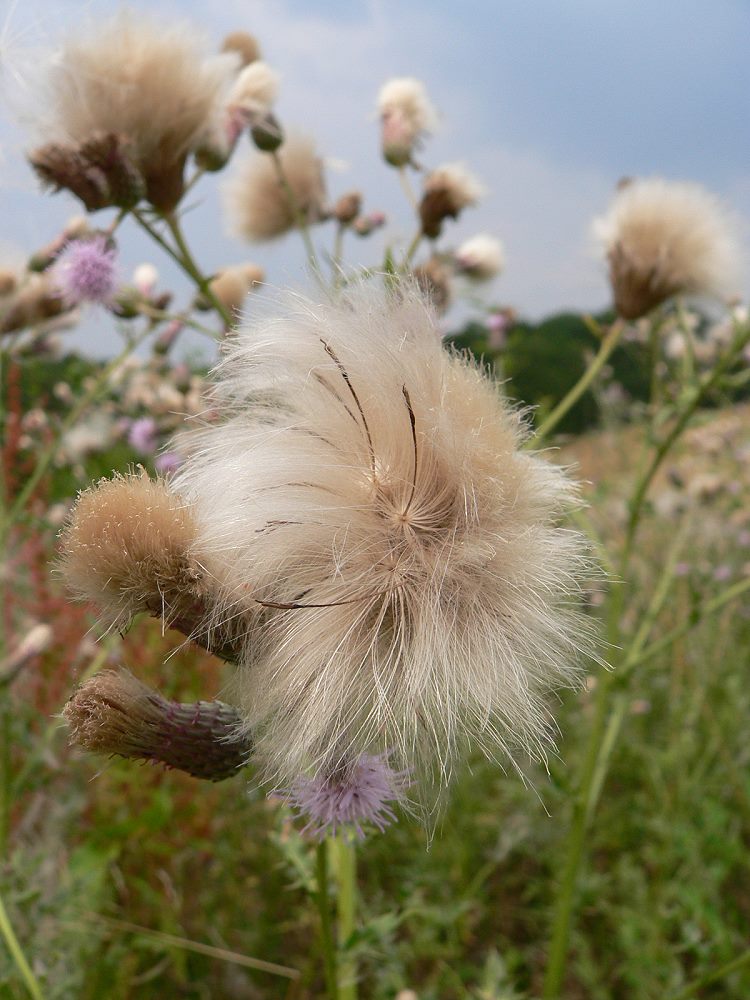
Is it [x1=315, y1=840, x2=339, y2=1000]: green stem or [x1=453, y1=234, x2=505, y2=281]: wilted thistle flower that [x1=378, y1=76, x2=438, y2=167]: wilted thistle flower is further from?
[x1=315, y1=840, x2=339, y2=1000]: green stem

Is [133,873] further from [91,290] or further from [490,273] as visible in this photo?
[490,273]

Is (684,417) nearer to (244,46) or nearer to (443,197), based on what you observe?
(443,197)

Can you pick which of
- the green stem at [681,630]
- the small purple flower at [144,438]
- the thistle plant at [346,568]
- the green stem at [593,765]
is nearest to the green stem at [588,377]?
the green stem at [593,765]

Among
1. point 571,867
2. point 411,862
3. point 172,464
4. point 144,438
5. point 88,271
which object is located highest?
point 88,271

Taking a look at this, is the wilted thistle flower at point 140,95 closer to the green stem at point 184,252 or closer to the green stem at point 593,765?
the green stem at point 184,252

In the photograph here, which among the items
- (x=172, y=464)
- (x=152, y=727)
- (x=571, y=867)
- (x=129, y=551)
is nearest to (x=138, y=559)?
(x=129, y=551)

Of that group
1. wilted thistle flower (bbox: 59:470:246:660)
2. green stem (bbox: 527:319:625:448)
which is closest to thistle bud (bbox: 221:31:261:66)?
green stem (bbox: 527:319:625:448)
